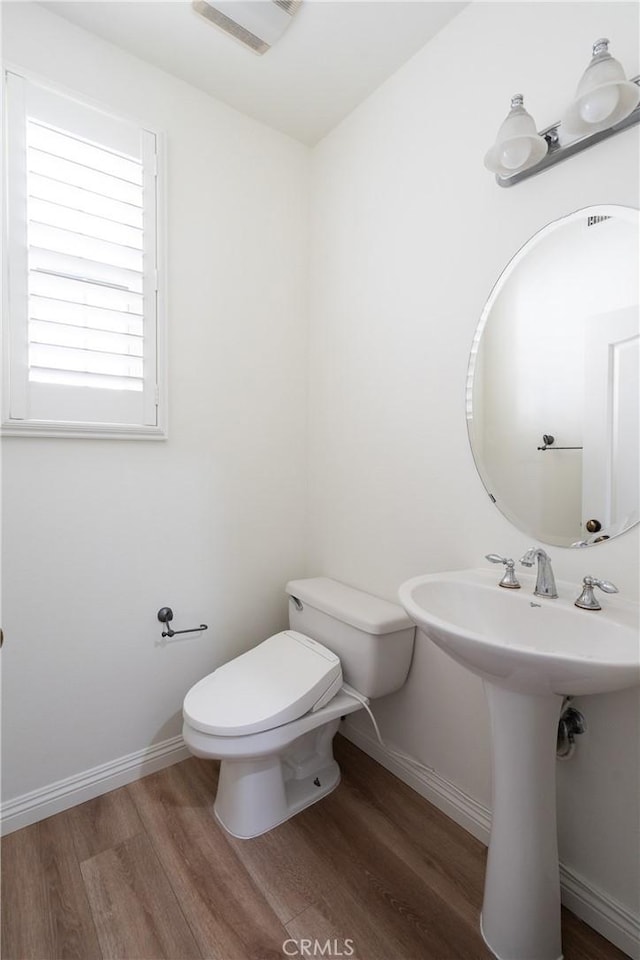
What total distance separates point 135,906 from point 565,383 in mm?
1759

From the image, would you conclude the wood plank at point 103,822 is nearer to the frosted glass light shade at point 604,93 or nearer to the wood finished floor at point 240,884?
the wood finished floor at point 240,884

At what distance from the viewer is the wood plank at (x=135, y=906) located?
1.07m

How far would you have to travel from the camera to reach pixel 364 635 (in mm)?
1526

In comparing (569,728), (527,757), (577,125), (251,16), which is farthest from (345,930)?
(251,16)

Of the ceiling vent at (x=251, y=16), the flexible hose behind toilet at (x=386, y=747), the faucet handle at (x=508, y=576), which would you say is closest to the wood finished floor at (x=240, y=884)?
the flexible hose behind toilet at (x=386, y=747)

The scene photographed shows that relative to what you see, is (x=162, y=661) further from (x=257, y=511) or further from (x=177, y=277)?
(x=177, y=277)

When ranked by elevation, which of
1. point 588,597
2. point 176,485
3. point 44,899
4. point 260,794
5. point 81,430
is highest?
point 81,430

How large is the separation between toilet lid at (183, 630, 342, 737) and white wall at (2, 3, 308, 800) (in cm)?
31

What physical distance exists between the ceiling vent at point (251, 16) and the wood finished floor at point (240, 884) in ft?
8.24

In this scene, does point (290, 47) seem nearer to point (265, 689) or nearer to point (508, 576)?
point (508, 576)

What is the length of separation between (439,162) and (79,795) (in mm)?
2421

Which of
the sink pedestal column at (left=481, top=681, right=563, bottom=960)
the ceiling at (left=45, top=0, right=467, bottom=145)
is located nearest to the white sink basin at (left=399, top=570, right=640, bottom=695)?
the sink pedestal column at (left=481, top=681, right=563, bottom=960)

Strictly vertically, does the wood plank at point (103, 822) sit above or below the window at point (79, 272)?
below

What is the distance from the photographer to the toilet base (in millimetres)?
1389
